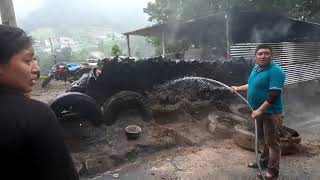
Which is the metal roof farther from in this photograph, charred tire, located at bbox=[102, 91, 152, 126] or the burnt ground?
the burnt ground

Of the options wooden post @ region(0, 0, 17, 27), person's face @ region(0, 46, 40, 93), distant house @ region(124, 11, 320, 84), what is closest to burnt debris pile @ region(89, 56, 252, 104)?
distant house @ region(124, 11, 320, 84)

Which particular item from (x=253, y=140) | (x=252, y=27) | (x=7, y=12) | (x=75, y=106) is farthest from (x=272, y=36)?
(x=7, y=12)

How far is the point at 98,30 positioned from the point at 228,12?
111 m

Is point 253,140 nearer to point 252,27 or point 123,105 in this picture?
point 123,105

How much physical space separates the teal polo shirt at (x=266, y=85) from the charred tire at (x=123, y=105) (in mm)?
3800

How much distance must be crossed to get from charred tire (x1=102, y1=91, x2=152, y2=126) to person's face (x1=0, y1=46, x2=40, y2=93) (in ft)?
21.1

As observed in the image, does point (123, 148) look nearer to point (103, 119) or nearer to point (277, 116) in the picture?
point (103, 119)

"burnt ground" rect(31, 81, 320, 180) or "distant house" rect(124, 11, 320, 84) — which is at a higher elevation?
"distant house" rect(124, 11, 320, 84)

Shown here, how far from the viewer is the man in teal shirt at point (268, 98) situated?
465 centimetres

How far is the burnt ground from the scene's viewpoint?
18.4 feet

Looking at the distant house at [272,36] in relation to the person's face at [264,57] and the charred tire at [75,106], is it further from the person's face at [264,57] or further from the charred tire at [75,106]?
the person's face at [264,57]

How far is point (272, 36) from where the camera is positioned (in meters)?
14.9

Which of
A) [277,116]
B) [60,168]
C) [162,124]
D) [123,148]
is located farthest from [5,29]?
[162,124]

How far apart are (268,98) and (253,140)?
192 cm
